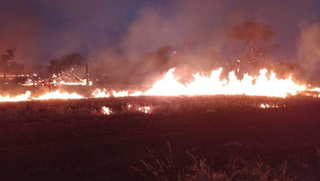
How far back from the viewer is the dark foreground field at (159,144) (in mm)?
7664

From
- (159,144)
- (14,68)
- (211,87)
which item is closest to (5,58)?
(14,68)

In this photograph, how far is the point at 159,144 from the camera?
9.97 meters

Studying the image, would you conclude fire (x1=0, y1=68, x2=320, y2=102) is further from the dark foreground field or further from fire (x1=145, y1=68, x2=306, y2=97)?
the dark foreground field

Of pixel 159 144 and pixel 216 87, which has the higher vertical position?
pixel 216 87

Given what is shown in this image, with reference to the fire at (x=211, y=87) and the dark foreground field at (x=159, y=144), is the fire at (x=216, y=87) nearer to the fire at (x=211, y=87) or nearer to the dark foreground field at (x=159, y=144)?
the fire at (x=211, y=87)

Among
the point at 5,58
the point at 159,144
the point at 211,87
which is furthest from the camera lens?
the point at 5,58

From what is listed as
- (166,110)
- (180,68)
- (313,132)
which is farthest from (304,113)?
(180,68)

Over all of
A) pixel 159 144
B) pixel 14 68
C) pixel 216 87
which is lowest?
pixel 159 144

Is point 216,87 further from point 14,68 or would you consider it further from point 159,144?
point 14,68

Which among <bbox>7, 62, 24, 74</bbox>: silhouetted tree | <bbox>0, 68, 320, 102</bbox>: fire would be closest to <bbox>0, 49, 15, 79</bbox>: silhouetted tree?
<bbox>7, 62, 24, 74</bbox>: silhouetted tree

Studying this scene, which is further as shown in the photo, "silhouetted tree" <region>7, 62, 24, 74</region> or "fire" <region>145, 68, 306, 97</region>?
"silhouetted tree" <region>7, 62, 24, 74</region>

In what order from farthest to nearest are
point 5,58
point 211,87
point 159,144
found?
point 5,58 → point 211,87 → point 159,144

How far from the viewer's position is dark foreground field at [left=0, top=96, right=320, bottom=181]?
7664 millimetres

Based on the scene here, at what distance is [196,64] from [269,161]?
4724 centimetres
